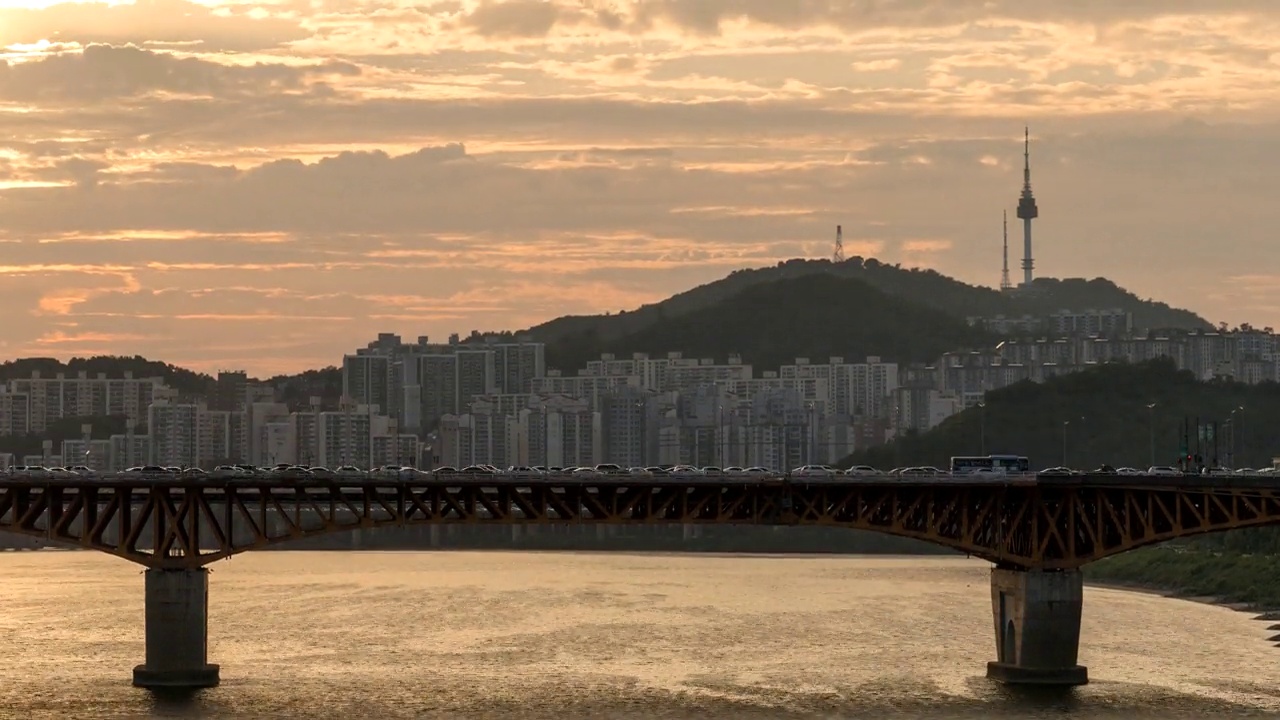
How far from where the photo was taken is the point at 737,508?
362 ft

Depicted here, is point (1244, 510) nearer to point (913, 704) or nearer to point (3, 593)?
point (913, 704)

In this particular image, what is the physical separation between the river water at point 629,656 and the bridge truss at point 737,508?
6.86 metres

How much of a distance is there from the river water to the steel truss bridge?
272cm

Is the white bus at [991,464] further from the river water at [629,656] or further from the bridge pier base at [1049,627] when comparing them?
the bridge pier base at [1049,627]

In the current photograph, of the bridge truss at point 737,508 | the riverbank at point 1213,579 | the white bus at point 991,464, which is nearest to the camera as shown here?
the bridge truss at point 737,508

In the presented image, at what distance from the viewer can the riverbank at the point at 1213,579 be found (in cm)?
16662

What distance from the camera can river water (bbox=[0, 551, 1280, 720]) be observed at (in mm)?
99500

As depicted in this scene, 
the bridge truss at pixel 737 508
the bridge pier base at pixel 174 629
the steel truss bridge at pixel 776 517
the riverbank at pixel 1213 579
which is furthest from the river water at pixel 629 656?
the bridge truss at pixel 737 508

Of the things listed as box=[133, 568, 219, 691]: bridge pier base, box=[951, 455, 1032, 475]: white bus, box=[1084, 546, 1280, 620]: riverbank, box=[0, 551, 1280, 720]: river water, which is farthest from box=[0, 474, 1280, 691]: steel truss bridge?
box=[1084, 546, 1280, 620]: riverbank

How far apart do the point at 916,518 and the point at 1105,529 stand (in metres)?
11.5

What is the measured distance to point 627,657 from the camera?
406ft

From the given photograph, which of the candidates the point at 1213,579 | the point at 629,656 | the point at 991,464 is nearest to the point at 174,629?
the point at 629,656

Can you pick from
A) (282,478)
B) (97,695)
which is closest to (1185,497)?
(282,478)

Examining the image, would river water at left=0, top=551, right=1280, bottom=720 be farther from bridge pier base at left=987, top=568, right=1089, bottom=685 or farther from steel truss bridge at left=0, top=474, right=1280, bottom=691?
steel truss bridge at left=0, top=474, right=1280, bottom=691
